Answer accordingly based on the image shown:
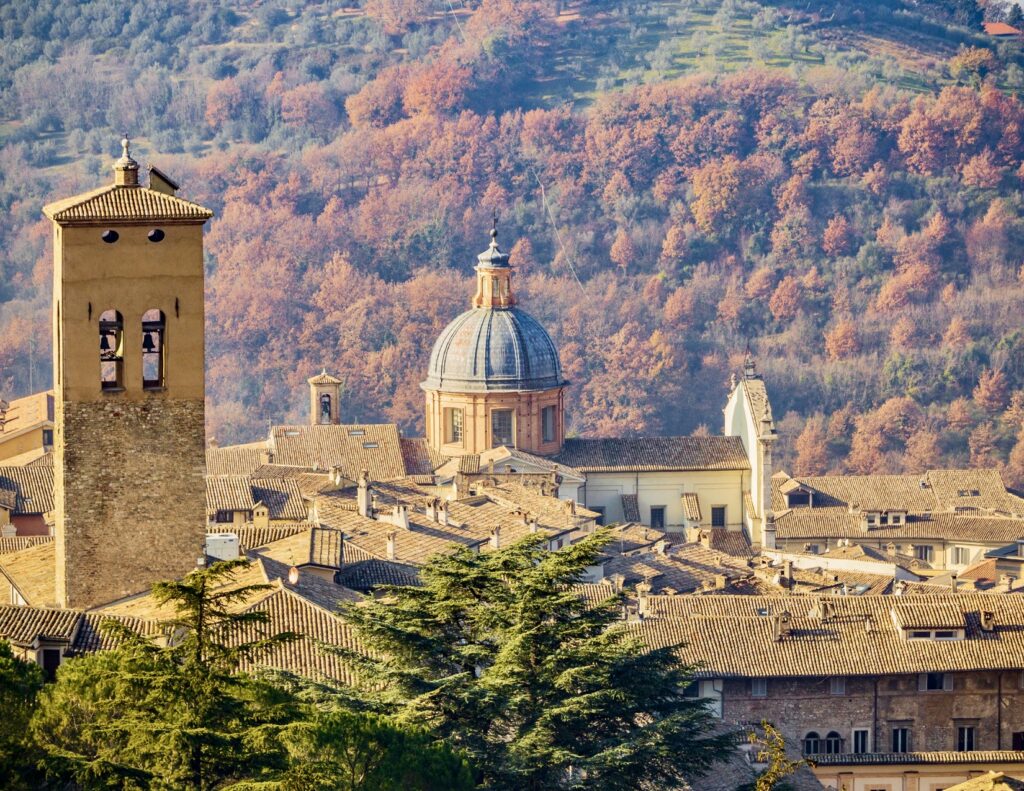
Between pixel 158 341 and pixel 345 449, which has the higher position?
pixel 158 341

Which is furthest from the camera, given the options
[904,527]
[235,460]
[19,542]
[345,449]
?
[904,527]

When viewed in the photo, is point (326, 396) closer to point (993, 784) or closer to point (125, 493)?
point (993, 784)

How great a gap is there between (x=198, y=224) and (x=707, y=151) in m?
115

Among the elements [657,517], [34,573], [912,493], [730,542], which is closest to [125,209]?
[34,573]

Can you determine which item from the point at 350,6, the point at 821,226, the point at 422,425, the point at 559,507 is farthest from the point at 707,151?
the point at 559,507

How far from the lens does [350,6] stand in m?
177

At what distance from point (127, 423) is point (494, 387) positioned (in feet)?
127

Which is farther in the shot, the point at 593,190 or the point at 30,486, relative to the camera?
the point at 593,190

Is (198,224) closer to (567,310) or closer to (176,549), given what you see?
(176,549)

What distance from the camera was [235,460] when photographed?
7681 centimetres

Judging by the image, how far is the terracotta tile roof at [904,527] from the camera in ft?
262

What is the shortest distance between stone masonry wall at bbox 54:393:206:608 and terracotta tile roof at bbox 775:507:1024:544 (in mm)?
39529

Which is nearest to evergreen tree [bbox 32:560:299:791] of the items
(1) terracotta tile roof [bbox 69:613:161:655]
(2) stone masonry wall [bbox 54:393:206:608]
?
(1) terracotta tile roof [bbox 69:613:161:655]

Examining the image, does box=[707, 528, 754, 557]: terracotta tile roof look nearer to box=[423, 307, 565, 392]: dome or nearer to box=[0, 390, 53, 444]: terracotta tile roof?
box=[423, 307, 565, 392]: dome
